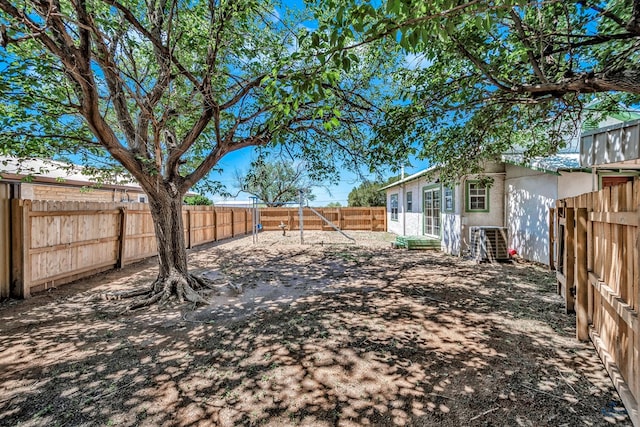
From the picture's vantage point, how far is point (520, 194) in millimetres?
8195

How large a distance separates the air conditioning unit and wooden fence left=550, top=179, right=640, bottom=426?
437 cm

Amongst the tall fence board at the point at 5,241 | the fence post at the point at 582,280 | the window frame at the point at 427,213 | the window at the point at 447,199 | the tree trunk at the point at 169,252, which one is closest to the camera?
the fence post at the point at 582,280

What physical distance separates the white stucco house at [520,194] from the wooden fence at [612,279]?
2.41 meters

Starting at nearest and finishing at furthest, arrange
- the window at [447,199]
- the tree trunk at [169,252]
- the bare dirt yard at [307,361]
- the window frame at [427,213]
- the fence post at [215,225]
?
the bare dirt yard at [307,361], the tree trunk at [169,252], the window at [447,199], the window frame at [427,213], the fence post at [215,225]

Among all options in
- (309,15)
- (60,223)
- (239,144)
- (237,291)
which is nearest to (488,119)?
(309,15)

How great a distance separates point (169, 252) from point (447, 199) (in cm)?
845

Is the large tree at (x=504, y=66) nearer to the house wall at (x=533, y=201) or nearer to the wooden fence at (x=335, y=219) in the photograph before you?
the house wall at (x=533, y=201)

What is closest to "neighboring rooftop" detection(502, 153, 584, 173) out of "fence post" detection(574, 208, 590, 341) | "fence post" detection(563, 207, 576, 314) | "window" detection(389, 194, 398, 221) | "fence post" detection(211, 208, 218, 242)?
"fence post" detection(563, 207, 576, 314)

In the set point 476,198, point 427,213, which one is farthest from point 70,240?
point 427,213

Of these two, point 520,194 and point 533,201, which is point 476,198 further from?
point 533,201

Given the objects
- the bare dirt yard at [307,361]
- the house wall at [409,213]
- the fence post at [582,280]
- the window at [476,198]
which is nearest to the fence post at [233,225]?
the house wall at [409,213]

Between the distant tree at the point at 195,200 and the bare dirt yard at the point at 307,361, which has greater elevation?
the distant tree at the point at 195,200

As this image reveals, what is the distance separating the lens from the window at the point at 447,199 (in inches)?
372

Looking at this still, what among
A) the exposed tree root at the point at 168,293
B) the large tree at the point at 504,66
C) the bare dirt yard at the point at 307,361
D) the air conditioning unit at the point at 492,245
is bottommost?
the bare dirt yard at the point at 307,361
